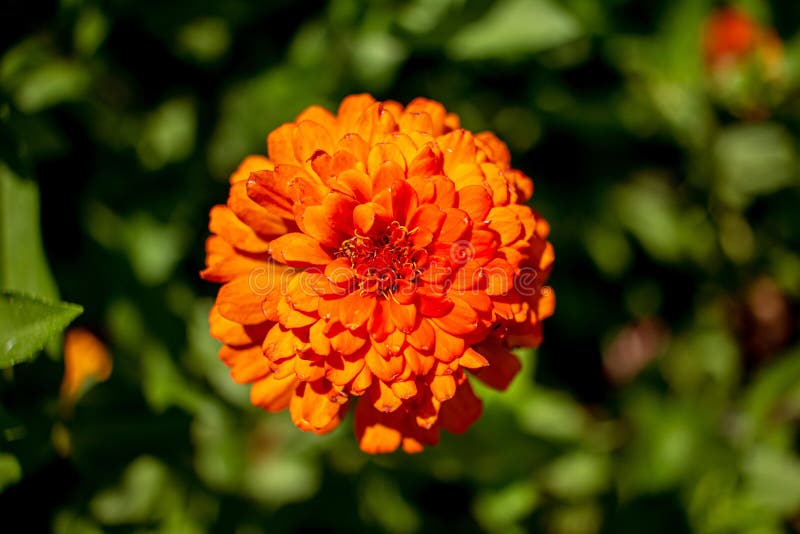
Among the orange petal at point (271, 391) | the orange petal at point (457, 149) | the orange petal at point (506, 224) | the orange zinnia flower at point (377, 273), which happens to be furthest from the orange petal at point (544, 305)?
the orange petal at point (271, 391)

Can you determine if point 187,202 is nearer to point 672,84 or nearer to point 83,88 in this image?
point 83,88

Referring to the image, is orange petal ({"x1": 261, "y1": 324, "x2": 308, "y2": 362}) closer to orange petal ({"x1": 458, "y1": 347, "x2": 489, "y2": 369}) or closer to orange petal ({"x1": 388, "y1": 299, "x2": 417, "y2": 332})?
orange petal ({"x1": 388, "y1": 299, "x2": 417, "y2": 332})

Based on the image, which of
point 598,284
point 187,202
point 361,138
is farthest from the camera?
point 598,284

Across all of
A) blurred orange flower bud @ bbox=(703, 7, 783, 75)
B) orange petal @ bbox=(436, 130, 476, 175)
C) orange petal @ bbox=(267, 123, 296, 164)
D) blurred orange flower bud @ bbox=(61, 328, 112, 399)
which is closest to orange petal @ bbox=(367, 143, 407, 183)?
orange petal @ bbox=(436, 130, 476, 175)

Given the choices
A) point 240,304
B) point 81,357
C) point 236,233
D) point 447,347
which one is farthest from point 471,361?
point 81,357

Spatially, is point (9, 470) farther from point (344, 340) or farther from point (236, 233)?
point (344, 340)

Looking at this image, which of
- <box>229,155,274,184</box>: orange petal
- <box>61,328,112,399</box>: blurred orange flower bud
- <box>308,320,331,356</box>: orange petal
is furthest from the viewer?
<box>61,328,112,399</box>: blurred orange flower bud

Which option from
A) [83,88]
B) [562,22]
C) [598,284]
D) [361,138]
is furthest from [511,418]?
[83,88]

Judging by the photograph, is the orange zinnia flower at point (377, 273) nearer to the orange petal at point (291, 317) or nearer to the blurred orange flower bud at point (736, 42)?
the orange petal at point (291, 317)
